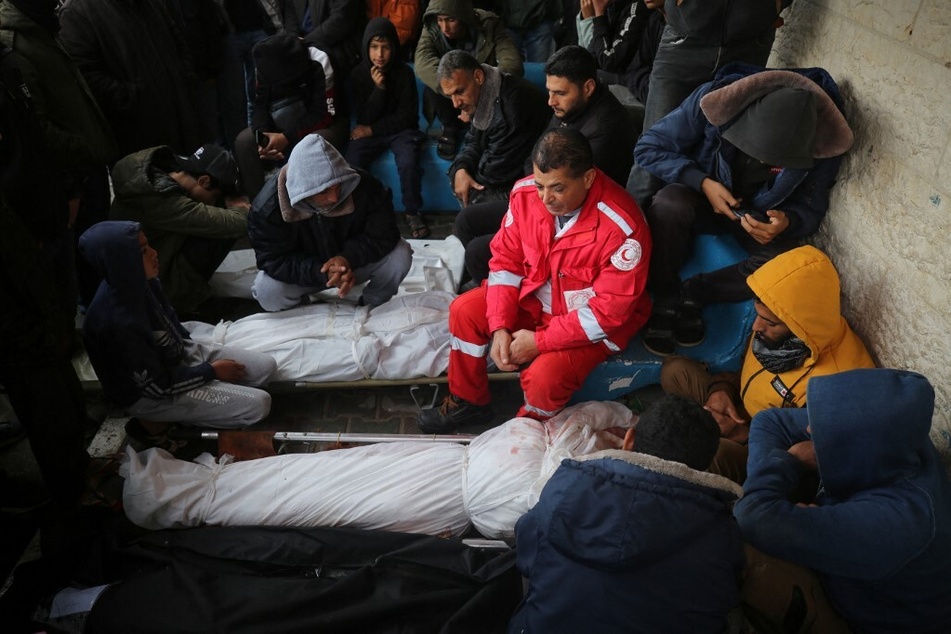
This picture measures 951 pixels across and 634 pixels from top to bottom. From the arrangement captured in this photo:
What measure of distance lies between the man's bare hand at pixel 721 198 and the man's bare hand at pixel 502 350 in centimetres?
114

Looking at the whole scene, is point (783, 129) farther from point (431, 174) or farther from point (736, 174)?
point (431, 174)

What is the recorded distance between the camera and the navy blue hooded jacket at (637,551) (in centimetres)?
174

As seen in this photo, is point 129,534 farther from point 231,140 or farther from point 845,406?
point 231,140

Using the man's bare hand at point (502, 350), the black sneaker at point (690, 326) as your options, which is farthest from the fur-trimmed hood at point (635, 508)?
the black sneaker at point (690, 326)

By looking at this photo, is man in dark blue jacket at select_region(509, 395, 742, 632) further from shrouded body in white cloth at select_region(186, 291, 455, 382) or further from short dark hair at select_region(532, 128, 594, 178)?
shrouded body in white cloth at select_region(186, 291, 455, 382)

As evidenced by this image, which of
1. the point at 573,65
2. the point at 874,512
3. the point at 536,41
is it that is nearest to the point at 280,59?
the point at 573,65

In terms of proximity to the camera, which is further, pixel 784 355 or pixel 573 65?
pixel 573 65

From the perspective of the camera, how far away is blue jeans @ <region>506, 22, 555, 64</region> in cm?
569

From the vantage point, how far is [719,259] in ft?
10.7

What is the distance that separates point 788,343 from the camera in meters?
2.64

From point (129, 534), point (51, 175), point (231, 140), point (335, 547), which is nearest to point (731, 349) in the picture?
point (335, 547)

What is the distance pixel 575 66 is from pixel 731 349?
168cm

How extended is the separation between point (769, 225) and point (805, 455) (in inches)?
44.8

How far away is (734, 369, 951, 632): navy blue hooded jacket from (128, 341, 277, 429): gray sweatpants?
7.35ft
